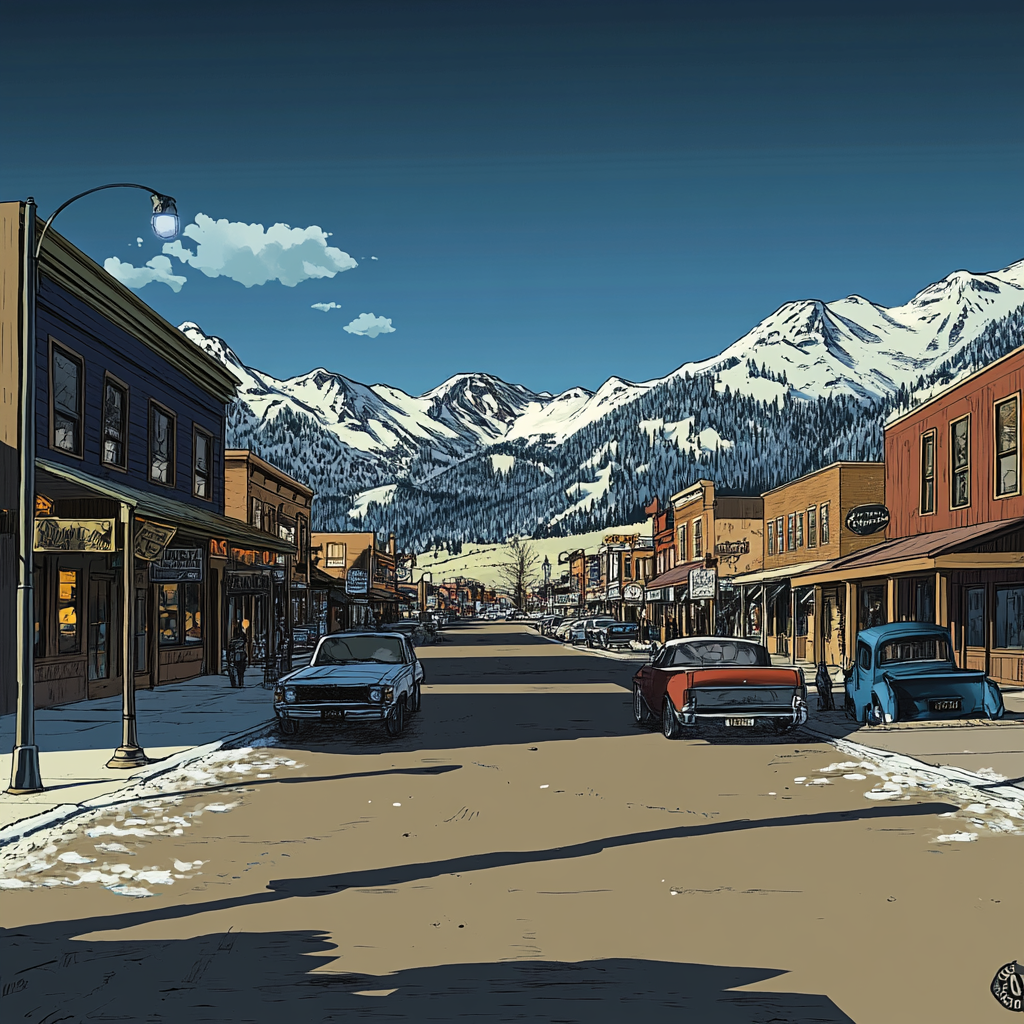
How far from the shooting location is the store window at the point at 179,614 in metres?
30.2

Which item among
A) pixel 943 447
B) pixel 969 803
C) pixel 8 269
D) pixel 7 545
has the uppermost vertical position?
pixel 8 269

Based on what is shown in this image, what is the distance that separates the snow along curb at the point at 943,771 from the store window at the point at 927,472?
1662cm

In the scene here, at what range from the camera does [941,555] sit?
81.5ft

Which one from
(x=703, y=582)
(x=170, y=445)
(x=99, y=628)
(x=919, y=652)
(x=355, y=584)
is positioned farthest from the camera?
(x=355, y=584)

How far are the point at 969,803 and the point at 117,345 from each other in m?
20.0

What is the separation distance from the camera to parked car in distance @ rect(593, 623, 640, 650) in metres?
56.4

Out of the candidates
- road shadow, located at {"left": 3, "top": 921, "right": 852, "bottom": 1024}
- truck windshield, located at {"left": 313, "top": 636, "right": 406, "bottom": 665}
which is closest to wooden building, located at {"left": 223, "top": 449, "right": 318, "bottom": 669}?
truck windshield, located at {"left": 313, "top": 636, "right": 406, "bottom": 665}

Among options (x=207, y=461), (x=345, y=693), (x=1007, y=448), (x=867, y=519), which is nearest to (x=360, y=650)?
(x=345, y=693)

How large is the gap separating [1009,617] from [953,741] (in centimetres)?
1215

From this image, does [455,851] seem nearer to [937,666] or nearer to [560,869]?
[560,869]

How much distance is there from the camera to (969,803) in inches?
452

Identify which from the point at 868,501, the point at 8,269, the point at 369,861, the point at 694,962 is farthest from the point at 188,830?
the point at 868,501

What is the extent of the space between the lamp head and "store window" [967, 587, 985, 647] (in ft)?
72.5

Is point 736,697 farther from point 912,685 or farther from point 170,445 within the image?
point 170,445
